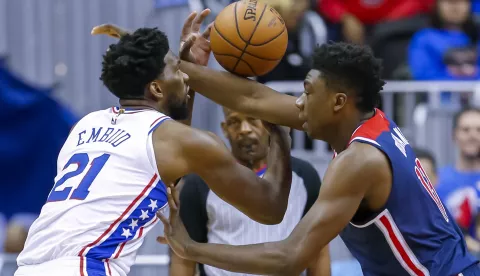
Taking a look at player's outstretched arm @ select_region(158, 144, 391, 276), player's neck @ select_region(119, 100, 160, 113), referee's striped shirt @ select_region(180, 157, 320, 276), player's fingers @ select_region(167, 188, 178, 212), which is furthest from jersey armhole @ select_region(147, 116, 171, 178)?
referee's striped shirt @ select_region(180, 157, 320, 276)

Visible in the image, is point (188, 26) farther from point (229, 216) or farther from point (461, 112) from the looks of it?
point (461, 112)

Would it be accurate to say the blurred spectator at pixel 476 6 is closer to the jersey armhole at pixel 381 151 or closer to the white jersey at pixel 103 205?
the jersey armhole at pixel 381 151

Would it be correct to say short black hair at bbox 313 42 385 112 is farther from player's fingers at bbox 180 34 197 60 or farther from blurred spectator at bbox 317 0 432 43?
blurred spectator at bbox 317 0 432 43

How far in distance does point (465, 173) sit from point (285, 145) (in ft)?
10.7

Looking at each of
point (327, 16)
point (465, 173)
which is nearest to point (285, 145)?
point (465, 173)

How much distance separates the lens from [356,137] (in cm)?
430

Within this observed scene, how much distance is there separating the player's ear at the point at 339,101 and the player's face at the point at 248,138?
1.33 metres

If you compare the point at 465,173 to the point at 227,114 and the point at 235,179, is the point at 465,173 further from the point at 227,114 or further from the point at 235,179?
the point at 235,179

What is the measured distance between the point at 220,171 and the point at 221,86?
84 centimetres

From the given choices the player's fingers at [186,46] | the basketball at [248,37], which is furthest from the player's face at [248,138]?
the player's fingers at [186,46]

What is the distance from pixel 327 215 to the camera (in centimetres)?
416

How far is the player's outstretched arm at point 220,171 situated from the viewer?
437 centimetres

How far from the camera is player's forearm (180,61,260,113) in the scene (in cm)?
517

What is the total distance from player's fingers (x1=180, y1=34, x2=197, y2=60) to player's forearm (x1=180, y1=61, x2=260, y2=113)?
0.04 metres
